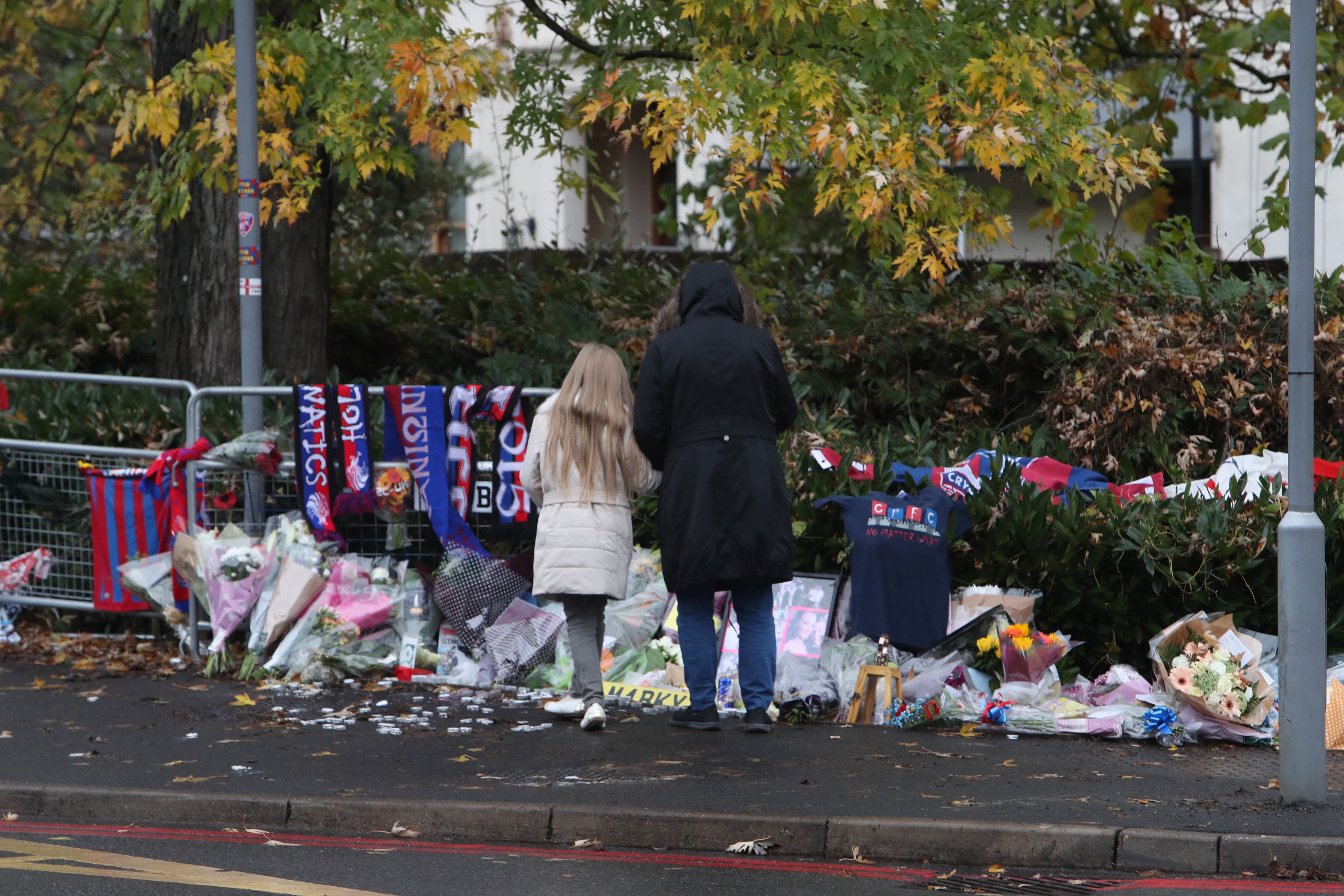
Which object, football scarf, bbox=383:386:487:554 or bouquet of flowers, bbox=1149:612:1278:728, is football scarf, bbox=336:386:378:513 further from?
bouquet of flowers, bbox=1149:612:1278:728

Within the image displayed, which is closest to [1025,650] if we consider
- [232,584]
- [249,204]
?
[232,584]

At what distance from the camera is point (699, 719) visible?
20.2 ft

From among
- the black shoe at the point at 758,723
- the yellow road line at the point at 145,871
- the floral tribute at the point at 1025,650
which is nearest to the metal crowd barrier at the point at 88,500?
the black shoe at the point at 758,723

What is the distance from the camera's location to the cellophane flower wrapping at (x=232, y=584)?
739cm

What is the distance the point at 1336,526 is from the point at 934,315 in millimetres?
3475

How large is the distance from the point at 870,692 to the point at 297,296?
17.3 ft

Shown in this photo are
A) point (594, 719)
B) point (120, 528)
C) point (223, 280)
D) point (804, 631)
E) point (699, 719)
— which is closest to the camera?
point (594, 719)

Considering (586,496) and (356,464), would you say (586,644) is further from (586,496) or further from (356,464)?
(356,464)

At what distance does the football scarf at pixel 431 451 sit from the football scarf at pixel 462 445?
4 cm

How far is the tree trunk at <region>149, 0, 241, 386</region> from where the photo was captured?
9188 mm

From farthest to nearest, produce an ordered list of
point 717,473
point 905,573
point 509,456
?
point 509,456 → point 905,573 → point 717,473

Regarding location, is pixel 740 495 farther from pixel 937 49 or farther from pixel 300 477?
pixel 937 49

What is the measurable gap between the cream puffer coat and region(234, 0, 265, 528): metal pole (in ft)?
7.21

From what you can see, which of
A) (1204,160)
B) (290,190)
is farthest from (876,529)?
(1204,160)
